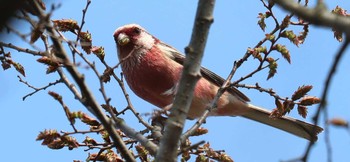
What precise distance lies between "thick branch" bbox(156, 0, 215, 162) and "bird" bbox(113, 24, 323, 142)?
7.87 feet

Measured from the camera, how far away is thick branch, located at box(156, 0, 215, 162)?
267 cm

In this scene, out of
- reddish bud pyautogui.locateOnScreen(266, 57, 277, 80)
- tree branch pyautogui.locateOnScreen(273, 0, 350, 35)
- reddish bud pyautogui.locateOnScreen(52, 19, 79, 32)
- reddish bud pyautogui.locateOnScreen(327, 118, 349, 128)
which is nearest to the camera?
tree branch pyautogui.locateOnScreen(273, 0, 350, 35)

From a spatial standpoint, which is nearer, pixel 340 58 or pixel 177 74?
pixel 340 58

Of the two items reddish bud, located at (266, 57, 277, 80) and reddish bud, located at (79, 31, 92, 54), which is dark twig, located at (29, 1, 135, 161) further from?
reddish bud, located at (266, 57, 277, 80)

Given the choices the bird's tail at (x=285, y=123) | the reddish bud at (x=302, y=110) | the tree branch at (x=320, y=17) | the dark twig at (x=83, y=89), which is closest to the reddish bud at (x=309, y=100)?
the reddish bud at (x=302, y=110)

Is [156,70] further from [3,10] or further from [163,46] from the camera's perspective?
[3,10]

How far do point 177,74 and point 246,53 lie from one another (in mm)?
1637

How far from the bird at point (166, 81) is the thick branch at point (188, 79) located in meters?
2.40

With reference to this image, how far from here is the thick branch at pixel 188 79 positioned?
2.67m

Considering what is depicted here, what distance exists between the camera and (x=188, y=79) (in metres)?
2.75

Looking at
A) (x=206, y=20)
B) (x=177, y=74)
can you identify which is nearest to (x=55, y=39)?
(x=206, y=20)

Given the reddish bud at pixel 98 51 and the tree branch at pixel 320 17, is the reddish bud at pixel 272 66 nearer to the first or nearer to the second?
the reddish bud at pixel 98 51

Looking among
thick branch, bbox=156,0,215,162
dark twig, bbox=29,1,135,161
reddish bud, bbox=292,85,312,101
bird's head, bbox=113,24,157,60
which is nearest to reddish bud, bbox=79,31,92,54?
dark twig, bbox=29,1,135,161

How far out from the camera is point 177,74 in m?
5.50
